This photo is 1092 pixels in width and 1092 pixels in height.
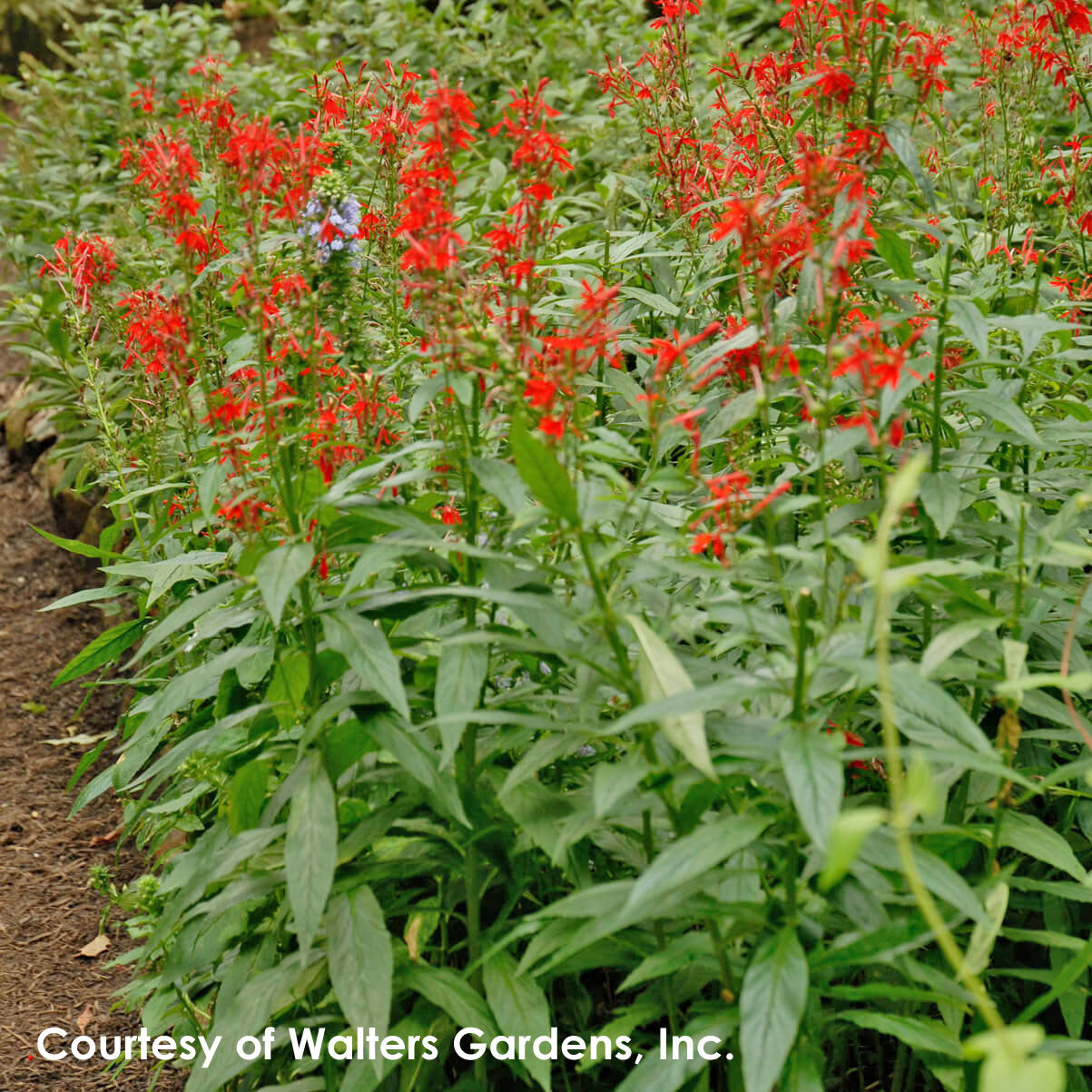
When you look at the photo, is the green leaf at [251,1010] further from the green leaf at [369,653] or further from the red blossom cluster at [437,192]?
the red blossom cluster at [437,192]

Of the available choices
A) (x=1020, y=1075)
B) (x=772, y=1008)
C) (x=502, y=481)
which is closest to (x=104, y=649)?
(x=502, y=481)

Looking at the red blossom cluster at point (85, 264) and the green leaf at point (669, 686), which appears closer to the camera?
the green leaf at point (669, 686)

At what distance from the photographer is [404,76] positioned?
2.55 metres

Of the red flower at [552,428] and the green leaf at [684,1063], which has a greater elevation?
the red flower at [552,428]

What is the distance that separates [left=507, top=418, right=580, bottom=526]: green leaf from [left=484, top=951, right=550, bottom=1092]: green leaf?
1.96 ft

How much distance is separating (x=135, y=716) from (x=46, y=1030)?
821mm

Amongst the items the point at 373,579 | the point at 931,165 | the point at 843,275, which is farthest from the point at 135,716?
the point at 931,165

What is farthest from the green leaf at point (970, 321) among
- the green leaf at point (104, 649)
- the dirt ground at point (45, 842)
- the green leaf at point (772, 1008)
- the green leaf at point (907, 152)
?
the dirt ground at point (45, 842)

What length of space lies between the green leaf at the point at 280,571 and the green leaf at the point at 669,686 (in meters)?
0.40

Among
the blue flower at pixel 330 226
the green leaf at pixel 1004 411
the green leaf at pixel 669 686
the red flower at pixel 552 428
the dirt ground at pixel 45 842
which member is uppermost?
the blue flower at pixel 330 226

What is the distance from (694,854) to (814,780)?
0.50 feet

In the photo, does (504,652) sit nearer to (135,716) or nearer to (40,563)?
(135,716)

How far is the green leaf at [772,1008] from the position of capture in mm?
1253

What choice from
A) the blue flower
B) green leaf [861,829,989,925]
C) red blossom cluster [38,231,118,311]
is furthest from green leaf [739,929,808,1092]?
red blossom cluster [38,231,118,311]
